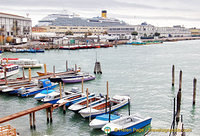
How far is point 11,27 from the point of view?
75.1 metres

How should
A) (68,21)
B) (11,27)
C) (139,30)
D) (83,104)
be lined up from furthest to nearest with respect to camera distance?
(139,30) < (68,21) < (11,27) < (83,104)

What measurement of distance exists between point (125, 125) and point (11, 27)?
6853cm

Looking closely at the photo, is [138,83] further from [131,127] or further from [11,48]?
[11,48]

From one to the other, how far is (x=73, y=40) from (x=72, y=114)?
74593 millimetres

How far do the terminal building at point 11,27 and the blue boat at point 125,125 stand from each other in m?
62.6

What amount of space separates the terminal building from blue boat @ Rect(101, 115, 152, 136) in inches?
2465

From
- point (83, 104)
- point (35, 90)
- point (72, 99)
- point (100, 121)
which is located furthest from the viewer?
point (35, 90)

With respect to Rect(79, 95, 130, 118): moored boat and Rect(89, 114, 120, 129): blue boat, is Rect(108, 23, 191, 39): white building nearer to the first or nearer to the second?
Rect(79, 95, 130, 118): moored boat

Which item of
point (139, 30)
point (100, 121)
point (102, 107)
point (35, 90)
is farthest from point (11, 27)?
point (139, 30)

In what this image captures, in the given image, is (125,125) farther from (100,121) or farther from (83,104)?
(83,104)

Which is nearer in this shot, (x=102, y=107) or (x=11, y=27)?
(x=102, y=107)

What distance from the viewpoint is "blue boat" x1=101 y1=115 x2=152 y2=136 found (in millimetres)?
12875

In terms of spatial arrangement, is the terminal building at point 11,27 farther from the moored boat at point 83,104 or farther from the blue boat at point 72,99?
the moored boat at point 83,104

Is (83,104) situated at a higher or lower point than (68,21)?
lower
